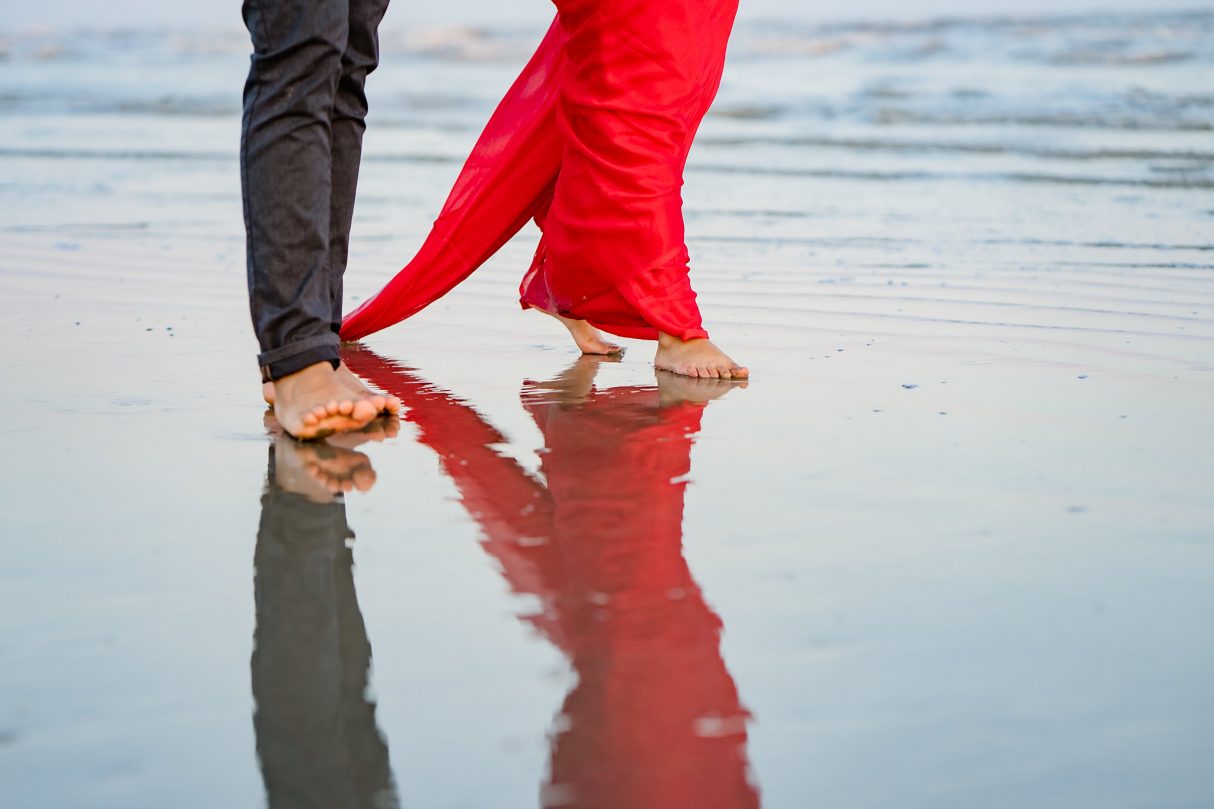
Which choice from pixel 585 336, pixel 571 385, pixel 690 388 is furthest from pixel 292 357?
pixel 585 336

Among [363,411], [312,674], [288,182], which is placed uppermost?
[288,182]

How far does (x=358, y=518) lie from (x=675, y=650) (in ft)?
1.54

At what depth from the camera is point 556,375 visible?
2.33m

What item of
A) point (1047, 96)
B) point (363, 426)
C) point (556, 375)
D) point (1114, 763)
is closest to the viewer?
point (1114, 763)

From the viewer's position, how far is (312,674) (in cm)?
110

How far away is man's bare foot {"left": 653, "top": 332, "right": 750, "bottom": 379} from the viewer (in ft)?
7.43

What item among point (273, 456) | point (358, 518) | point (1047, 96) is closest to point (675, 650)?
point (358, 518)

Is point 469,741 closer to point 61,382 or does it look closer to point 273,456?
point 273,456

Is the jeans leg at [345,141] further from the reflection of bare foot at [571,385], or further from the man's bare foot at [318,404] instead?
the reflection of bare foot at [571,385]

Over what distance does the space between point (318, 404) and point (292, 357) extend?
0.24 ft

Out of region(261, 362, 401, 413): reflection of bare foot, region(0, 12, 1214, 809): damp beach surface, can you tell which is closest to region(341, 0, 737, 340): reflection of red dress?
region(0, 12, 1214, 809): damp beach surface

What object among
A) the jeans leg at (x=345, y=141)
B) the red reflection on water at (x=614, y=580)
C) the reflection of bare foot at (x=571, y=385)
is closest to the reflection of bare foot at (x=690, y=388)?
the red reflection on water at (x=614, y=580)

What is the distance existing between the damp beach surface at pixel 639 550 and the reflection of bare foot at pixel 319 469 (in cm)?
2

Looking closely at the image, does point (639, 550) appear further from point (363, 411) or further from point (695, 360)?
point (695, 360)
